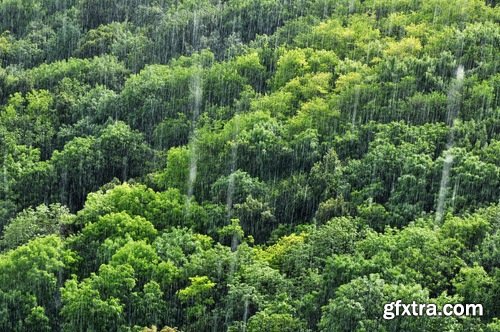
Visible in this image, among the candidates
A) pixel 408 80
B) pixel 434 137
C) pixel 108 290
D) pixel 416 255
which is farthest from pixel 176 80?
pixel 416 255

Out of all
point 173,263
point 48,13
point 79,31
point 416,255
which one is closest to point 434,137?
point 416,255

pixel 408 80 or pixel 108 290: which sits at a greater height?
pixel 408 80

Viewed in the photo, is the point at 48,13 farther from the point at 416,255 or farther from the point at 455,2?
the point at 416,255

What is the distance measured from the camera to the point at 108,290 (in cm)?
4584

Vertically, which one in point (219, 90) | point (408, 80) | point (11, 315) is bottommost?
point (11, 315)

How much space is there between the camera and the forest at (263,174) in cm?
4353

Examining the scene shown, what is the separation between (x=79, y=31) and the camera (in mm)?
99625

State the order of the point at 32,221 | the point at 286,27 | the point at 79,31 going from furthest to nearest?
the point at 79,31, the point at 286,27, the point at 32,221

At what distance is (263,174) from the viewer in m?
59.2

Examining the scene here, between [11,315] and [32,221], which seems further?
[32,221]

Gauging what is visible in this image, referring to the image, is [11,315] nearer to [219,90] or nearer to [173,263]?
[173,263]

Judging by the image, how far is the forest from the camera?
43.5m

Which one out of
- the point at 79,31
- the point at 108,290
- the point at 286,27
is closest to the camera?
the point at 108,290

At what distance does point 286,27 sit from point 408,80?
24.1 metres
